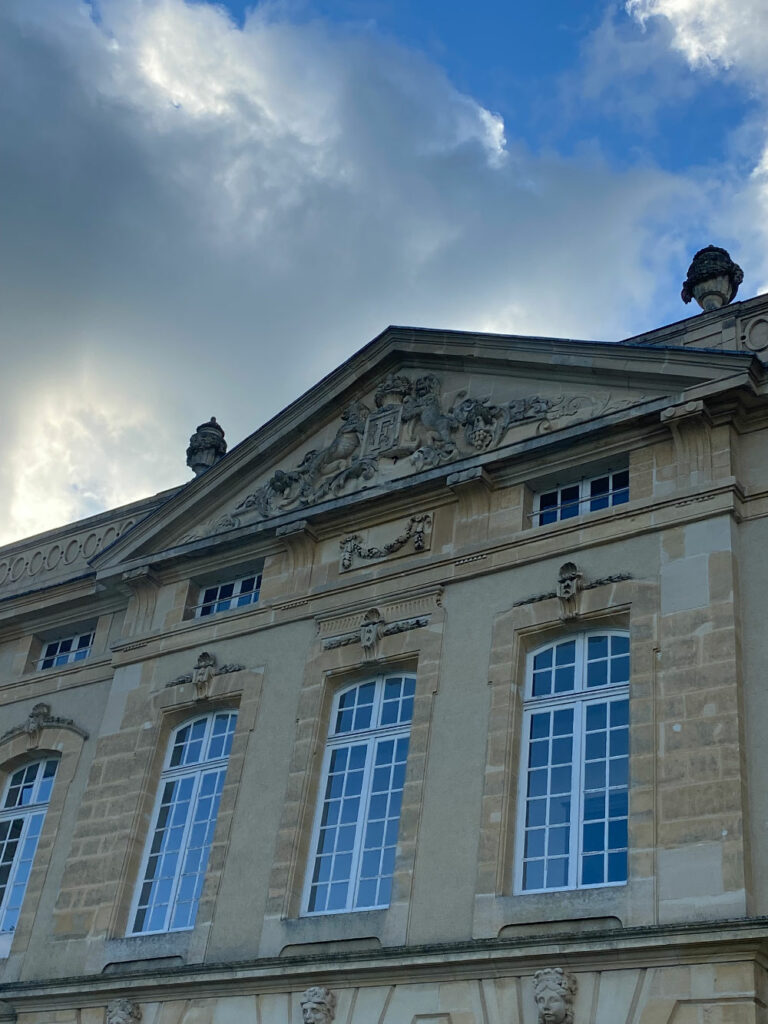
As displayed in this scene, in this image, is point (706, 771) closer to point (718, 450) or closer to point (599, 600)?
point (599, 600)

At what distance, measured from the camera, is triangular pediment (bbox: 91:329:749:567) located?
14039mm

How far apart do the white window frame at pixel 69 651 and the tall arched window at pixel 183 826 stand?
8.66 feet

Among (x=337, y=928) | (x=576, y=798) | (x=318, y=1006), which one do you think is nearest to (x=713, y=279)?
(x=576, y=798)

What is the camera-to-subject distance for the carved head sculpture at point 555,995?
10.5 metres

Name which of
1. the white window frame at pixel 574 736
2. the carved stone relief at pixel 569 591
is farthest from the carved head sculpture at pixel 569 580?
the white window frame at pixel 574 736

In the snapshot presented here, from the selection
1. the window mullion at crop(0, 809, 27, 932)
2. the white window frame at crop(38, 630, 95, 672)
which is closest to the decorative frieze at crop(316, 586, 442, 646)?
the white window frame at crop(38, 630, 95, 672)

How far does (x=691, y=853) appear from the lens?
10852mm

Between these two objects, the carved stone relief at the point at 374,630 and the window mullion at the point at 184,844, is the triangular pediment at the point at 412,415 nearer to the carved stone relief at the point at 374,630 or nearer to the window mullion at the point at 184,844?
the carved stone relief at the point at 374,630

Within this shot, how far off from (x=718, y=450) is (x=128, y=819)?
716 cm

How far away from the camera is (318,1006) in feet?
38.6

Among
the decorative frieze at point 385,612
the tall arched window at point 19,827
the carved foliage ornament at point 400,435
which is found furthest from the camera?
the tall arched window at point 19,827

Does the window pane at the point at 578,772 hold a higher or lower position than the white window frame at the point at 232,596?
lower

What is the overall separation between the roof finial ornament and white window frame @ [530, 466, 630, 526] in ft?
17.9

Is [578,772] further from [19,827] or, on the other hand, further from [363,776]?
[19,827]
